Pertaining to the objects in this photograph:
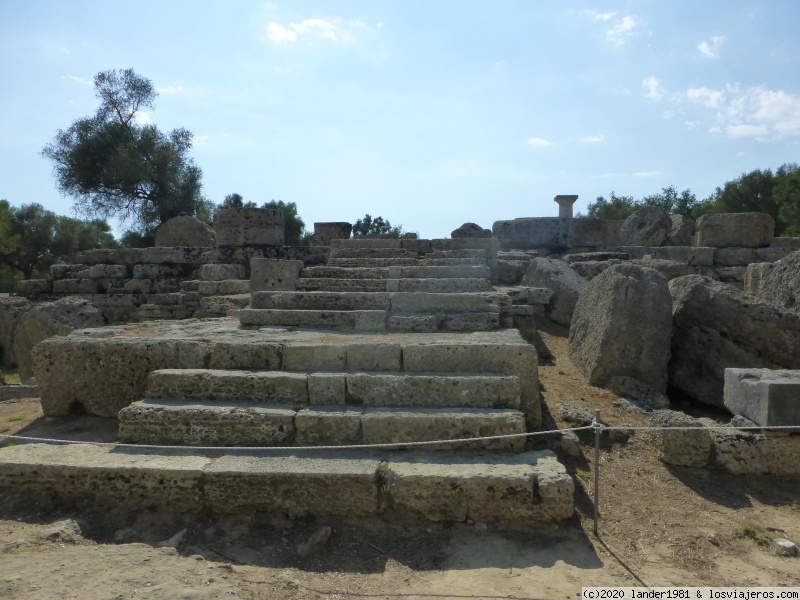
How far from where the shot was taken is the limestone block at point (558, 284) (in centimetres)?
818

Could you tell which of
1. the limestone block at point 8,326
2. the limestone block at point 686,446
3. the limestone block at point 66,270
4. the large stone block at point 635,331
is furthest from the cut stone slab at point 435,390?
the limestone block at point 66,270

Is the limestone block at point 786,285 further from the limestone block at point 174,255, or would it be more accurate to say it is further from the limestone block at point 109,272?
the limestone block at point 109,272

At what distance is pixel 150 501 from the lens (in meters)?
3.51

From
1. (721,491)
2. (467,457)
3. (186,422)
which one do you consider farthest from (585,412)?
(186,422)

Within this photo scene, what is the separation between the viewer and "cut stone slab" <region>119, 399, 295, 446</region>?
3904mm

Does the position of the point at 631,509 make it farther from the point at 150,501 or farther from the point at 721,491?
the point at 150,501

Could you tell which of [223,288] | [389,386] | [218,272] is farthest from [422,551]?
[218,272]

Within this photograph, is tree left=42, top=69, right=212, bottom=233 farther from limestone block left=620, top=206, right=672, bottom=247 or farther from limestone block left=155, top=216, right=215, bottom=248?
limestone block left=620, top=206, right=672, bottom=247

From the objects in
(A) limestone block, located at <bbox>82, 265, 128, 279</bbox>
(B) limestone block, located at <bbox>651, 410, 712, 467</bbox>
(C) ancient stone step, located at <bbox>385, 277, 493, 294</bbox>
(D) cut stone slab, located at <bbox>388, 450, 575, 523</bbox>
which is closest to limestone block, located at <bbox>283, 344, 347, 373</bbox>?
(D) cut stone slab, located at <bbox>388, 450, 575, 523</bbox>

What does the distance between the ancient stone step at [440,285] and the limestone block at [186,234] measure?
31.1 ft

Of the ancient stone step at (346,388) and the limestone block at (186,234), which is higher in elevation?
the limestone block at (186,234)

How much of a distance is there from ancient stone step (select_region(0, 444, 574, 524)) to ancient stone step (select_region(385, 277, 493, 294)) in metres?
3.11

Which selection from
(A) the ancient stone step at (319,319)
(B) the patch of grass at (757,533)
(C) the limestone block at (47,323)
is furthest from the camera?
(C) the limestone block at (47,323)

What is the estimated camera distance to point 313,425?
3885 mm
